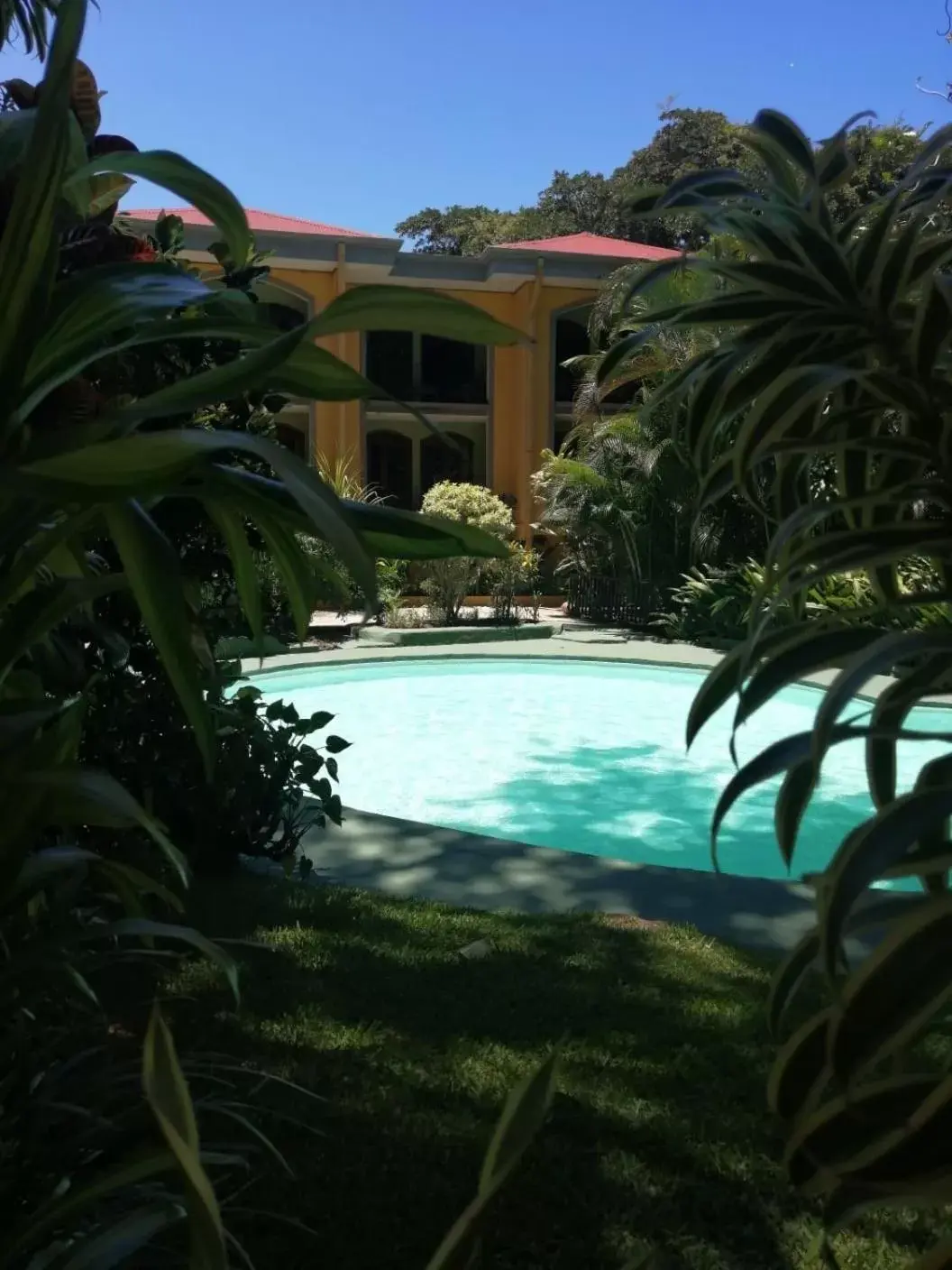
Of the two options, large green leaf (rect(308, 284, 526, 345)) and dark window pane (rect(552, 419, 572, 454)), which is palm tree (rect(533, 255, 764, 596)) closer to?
dark window pane (rect(552, 419, 572, 454))

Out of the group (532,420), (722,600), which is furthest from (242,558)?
(532,420)

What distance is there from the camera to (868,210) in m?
1.58

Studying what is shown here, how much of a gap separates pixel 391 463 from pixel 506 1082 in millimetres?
20339

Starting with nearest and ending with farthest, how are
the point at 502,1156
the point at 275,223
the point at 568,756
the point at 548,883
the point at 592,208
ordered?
the point at 502,1156
the point at 548,883
the point at 568,756
the point at 275,223
the point at 592,208

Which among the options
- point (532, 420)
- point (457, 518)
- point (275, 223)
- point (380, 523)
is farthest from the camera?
point (532, 420)

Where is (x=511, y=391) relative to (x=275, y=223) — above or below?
below

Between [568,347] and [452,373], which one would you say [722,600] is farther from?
[452,373]

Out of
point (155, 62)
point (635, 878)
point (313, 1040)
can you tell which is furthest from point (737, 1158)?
point (155, 62)

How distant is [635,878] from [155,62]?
7.09m

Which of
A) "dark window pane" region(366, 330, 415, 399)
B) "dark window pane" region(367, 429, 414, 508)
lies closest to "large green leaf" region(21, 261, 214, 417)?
"dark window pane" region(366, 330, 415, 399)

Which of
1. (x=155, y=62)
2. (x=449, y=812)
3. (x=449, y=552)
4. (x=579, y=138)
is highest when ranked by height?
(x=579, y=138)

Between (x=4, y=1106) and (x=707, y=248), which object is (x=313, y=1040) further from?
(x=707, y=248)

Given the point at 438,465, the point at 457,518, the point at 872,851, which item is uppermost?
the point at 438,465

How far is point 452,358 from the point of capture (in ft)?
74.6
